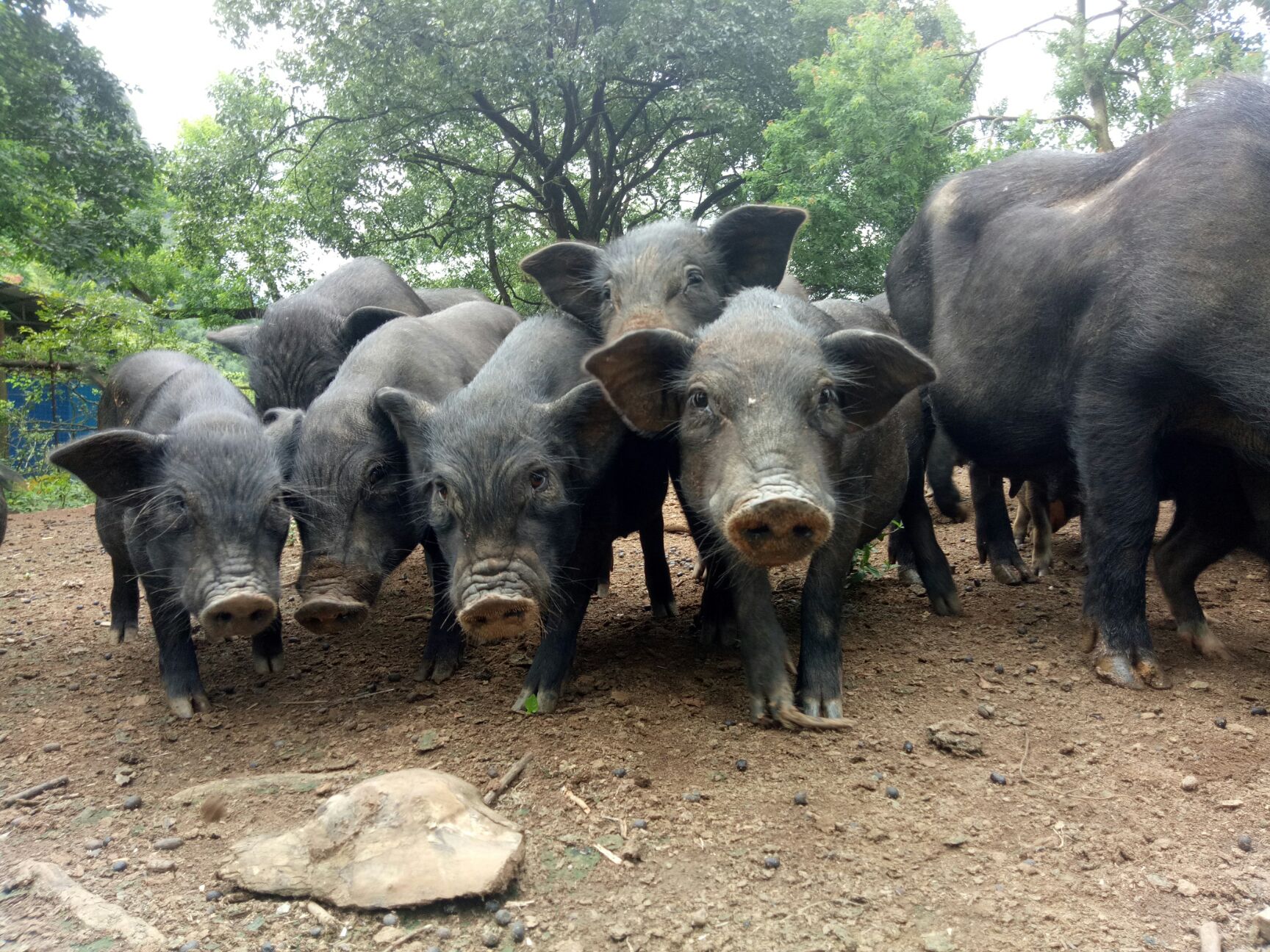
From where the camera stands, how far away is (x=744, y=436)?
3594 millimetres

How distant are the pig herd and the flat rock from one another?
0.38 meters

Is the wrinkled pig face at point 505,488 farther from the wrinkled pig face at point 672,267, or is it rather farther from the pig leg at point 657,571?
the pig leg at point 657,571

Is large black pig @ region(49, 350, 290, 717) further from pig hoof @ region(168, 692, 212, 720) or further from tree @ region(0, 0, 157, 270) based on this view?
tree @ region(0, 0, 157, 270)

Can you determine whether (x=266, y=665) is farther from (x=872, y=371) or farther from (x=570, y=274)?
(x=872, y=371)

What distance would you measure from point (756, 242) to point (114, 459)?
11.4ft

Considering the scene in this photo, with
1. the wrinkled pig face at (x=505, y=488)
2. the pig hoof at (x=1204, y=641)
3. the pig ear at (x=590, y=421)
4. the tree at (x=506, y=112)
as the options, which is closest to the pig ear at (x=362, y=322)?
the wrinkled pig face at (x=505, y=488)

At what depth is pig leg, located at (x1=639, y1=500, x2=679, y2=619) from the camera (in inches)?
218

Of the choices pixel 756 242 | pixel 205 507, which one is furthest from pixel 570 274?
pixel 205 507

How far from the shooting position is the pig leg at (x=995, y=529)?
6.19 meters

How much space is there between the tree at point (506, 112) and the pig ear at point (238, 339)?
36.1 feet

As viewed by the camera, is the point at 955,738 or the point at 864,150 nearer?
the point at 955,738

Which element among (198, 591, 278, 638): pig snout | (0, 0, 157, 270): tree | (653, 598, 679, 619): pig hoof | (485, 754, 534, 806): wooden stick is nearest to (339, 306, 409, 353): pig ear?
(198, 591, 278, 638): pig snout

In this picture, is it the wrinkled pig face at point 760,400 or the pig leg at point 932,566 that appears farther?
the pig leg at point 932,566

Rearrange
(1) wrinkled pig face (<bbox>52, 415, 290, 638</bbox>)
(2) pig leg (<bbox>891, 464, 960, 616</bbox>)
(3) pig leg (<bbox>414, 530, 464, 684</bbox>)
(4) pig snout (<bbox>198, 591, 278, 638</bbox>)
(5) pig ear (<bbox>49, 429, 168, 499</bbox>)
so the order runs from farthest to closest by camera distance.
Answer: (2) pig leg (<bbox>891, 464, 960, 616</bbox>) → (3) pig leg (<bbox>414, 530, 464, 684</bbox>) → (5) pig ear (<bbox>49, 429, 168, 499</bbox>) → (1) wrinkled pig face (<bbox>52, 415, 290, 638</bbox>) → (4) pig snout (<bbox>198, 591, 278, 638</bbox>)
